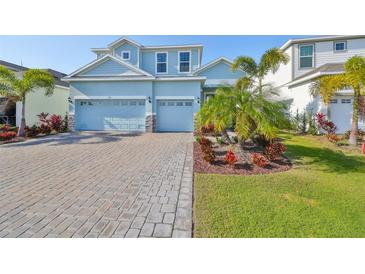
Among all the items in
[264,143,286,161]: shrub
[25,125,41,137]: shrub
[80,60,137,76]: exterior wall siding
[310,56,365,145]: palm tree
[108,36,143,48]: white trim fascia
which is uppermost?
[108,36,143,48]: white trim fascia

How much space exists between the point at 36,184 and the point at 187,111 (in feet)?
37.6

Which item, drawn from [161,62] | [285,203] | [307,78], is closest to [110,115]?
[161,62]

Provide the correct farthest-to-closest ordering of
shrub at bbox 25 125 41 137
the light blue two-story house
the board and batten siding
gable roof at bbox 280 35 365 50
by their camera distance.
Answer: the board and batten siding < gable roof at bbox 280 35 365 50 < the light blue two-story house < shrub at bbox 25 125 41 137

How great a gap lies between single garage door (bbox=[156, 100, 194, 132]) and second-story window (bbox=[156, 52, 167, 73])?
14.5 feet

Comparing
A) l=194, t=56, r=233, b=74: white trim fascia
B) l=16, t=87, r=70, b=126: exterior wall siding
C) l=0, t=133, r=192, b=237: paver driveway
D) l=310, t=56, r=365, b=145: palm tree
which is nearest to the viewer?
l=0, t=133, r=192, b=237: paver driveway

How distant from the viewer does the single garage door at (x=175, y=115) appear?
51.3 ft

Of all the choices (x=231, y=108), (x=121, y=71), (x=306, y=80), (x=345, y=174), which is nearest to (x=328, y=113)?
(x=306, y=80)

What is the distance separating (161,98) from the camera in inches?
610

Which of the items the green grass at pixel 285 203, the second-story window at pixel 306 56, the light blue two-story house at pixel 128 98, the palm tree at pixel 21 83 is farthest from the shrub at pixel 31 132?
the second-story window at pixel 306 56

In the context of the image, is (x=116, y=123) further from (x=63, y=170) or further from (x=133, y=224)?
(x=133, y=224)

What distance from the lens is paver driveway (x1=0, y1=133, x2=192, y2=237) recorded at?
11.2ft

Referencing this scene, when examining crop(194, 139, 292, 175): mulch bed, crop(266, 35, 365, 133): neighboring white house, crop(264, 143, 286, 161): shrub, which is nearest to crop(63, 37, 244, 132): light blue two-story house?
crop(266, 35, 365, 133): neighboring white house

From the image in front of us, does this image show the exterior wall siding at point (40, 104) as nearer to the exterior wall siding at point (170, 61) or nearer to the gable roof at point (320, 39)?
the exterior wall siding at point (170, 61)

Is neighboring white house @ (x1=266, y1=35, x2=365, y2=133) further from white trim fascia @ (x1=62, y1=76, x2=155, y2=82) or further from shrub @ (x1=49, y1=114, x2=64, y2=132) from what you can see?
shrub @ (x1=49, y1=114, x2=64, y2=132)
